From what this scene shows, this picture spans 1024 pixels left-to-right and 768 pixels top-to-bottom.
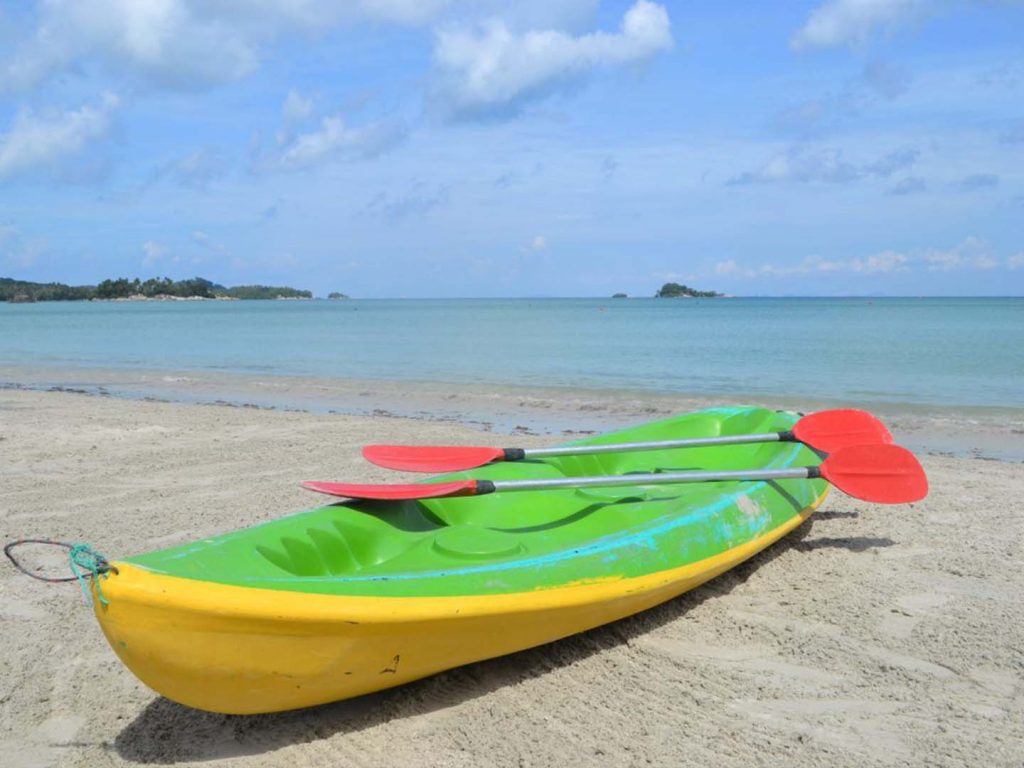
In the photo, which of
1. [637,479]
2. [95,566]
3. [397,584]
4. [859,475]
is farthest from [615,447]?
[95,566]

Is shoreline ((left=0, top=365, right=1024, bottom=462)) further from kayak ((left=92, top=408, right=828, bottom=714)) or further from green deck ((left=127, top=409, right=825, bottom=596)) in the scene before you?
kayak ((left=92, top=408, right=828, bottom=714))

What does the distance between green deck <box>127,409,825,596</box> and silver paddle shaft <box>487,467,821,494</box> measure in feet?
0.22

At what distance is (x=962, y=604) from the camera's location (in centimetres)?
434

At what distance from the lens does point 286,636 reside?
2.77 meters

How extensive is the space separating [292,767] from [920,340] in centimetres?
2659

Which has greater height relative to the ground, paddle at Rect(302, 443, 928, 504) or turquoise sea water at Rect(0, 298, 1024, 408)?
paddle at Rect(302, 443, 928, 504)

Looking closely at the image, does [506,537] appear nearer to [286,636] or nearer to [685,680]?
[685,680]

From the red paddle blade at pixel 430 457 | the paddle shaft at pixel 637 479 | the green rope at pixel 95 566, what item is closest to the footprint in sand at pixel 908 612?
the paddle shaft at pixel 637 479

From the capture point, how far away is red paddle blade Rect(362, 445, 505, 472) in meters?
4.94

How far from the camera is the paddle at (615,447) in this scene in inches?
196

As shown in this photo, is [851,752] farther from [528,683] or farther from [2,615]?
[2,615]

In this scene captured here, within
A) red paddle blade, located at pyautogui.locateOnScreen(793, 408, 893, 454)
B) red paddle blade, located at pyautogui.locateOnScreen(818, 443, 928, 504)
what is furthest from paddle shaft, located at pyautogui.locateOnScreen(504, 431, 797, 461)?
red paddle blade, located at pyautogui.locateOnScreen(818, 443, 928, 504)

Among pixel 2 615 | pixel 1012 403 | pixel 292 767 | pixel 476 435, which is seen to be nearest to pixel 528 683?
pixel 292 767

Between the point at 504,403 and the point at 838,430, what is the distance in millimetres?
7548
